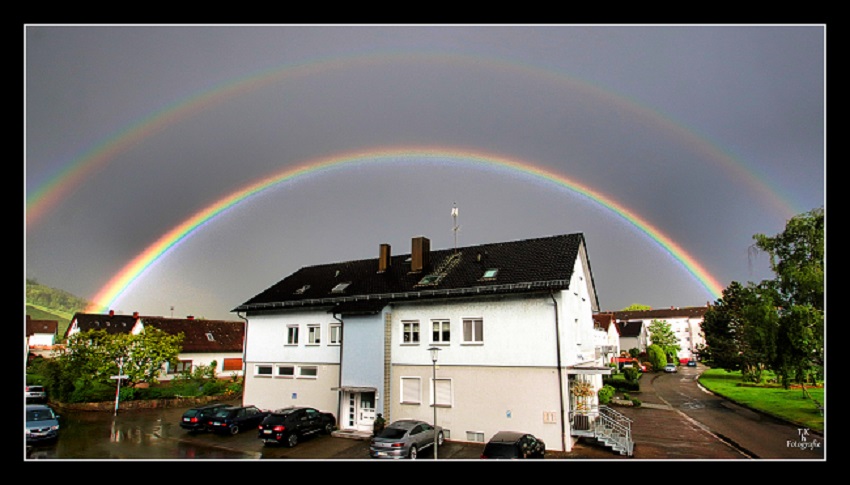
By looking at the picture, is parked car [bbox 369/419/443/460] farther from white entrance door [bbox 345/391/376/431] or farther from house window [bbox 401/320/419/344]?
white entrance door [bbox 345/391/376/431]

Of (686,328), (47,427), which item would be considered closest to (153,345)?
(47,427)

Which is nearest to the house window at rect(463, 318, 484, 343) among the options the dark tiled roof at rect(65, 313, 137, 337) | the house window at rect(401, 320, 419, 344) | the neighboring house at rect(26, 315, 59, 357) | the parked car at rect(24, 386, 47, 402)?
the house window at rect(401, 320, 419, 344)

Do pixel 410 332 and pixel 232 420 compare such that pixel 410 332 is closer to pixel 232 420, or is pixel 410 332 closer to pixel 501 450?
pixel 232 420

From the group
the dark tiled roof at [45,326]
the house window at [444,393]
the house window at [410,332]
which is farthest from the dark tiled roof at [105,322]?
the dark tiled roof at [45,326]

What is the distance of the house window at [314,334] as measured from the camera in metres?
29.8

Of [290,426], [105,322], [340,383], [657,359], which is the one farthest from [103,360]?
[657,359]

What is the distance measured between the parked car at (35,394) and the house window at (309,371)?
81.6 feet

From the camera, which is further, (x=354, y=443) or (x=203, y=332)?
(x=203, y=332)

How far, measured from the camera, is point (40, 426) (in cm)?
2278

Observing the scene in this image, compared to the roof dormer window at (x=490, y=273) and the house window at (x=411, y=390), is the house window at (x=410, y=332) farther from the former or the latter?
the roof dormer window at (x=490, y=273)

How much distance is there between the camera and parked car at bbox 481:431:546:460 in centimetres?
A: 1678

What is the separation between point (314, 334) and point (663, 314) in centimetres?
13629

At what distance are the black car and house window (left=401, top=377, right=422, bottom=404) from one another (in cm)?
437

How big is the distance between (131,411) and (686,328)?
138 meters
